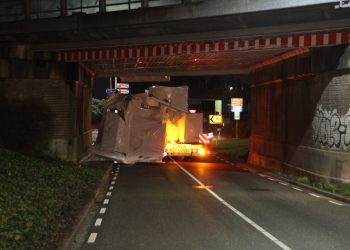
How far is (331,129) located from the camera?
17719mm

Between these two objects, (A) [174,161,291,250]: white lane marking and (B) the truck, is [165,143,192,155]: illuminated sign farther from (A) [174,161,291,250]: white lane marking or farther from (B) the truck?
(A) [174,161,291,250]: white lane marking

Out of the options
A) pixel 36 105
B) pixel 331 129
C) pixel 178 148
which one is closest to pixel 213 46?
pixel 331 129

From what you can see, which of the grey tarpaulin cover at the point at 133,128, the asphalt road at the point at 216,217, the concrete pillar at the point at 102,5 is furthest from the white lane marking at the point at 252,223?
the concrete pillar at the point at 102,5

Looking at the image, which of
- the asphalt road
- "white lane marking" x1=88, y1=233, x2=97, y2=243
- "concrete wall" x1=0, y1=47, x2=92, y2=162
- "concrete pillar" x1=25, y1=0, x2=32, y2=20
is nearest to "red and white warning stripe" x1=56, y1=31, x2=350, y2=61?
"concrete wall" x1=0, y1=47, x2=92, y2=162

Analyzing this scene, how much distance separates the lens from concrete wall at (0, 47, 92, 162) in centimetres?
2342

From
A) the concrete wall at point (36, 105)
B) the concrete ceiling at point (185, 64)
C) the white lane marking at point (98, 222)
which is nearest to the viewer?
the white lane marking at point (98, 222)

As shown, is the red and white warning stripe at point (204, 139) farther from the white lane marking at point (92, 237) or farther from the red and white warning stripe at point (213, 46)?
the white lane marking at point (92, 237)

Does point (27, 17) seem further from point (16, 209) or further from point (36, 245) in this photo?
point (36, 245)

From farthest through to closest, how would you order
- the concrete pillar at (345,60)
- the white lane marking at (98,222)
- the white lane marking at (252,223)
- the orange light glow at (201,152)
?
the orange light glow at (201,152) → the concrete pillar at (345,60) → the white lane marking at (98,222) → the white lane marking at (252,223)

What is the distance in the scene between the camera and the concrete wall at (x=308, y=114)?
1717 cm

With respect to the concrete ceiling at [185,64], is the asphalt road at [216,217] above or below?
below

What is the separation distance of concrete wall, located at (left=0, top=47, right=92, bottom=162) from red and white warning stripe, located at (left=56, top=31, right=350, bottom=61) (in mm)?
1104

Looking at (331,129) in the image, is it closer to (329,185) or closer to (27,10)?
(329,185)

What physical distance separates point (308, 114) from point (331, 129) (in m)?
2.30
